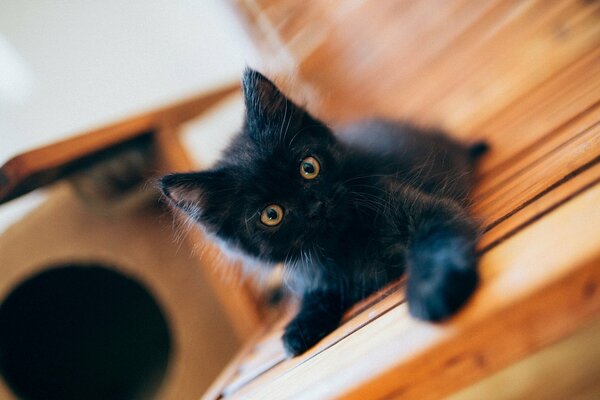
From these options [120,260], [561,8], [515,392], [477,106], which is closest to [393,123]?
[477,106]

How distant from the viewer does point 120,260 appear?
159 cm

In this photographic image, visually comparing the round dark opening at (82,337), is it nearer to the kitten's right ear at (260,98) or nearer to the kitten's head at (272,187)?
the kitten's head at (272,187)

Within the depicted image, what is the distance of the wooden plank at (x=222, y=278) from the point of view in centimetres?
147

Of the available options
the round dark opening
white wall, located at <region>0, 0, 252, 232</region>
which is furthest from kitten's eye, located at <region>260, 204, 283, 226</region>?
white wall, located at <region>0, 0, 252, 232</region>

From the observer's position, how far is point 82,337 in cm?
158

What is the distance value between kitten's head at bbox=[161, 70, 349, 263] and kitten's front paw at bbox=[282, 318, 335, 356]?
6.2 inches

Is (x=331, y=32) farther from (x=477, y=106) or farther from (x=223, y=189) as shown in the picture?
(x=223, y=189)

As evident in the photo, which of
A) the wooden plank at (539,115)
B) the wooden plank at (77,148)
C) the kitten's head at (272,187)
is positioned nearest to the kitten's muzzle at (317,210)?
the kitten's head at (272,187)

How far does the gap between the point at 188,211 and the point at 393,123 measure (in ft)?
2.55

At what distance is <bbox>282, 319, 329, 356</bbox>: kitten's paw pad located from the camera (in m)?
0.85

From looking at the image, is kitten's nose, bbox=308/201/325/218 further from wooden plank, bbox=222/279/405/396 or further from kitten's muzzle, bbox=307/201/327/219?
wooden plank, bbox=222/279/405/396

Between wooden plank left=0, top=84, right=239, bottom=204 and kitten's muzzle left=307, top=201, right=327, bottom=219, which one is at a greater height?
wooden plank left=0, top=84, right=239, bottom=204

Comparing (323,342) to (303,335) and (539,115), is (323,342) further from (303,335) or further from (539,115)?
(539,115)

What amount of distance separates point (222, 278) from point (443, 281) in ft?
3.77
